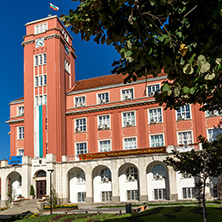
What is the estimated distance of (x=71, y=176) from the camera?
41094 millimetres

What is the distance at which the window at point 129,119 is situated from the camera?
39.9 m

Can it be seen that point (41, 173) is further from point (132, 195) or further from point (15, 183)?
point (132, 195)

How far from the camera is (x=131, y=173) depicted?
127ft

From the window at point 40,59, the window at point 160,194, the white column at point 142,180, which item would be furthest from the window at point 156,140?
the window at point 40,59

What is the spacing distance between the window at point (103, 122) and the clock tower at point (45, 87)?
505 centimetres

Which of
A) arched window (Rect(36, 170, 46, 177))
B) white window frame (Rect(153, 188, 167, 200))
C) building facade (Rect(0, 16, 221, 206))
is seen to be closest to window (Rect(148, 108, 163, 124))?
building facade (Rect(0, 16, 221, 206))

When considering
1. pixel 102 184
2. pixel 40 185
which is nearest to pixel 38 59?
pixel 40 185

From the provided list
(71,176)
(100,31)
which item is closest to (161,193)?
(71,176)

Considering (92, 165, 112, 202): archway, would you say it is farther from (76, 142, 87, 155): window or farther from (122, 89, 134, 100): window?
(122, 89, 134, 100): window

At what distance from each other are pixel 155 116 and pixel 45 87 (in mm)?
15507

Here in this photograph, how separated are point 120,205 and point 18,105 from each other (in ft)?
72.5

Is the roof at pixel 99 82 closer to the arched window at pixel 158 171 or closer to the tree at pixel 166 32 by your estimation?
the arched window at pixel 158 171

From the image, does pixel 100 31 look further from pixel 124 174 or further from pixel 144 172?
pixel 124 174

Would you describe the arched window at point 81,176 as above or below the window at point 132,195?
above
